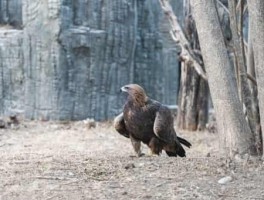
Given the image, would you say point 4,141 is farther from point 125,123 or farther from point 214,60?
point 214,60

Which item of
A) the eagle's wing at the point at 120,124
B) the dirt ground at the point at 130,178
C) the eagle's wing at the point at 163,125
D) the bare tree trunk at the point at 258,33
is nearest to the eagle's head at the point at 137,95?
the eagle's wing at the point at 163,125

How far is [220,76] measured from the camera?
4.72 m

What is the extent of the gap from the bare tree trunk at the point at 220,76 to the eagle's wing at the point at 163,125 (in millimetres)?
664

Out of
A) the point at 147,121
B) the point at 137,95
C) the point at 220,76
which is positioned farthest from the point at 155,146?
the point at 220,76

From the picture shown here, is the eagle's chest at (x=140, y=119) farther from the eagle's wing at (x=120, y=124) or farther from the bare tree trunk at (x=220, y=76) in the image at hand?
the bare tree trunk at (x=220, y=76)

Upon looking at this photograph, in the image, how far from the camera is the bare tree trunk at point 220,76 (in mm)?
4715

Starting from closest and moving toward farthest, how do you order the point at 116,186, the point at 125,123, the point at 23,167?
the point at 116,186 < the point at 23,167 < the point at 125,123

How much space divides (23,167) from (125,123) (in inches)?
42.7

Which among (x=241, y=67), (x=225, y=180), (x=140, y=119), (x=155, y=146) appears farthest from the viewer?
(x=155, y=146)

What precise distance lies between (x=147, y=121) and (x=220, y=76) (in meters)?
0.98

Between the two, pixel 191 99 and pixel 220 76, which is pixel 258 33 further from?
pixel 191 99

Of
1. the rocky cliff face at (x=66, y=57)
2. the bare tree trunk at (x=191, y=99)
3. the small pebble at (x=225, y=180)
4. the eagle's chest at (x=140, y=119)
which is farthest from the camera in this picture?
the rocky cliff face at (x=66, y=57)

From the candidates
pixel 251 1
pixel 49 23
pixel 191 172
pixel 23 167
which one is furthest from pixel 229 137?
pixel 49 23

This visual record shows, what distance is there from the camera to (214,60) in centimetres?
474
